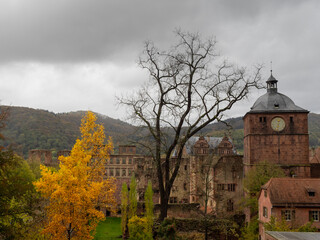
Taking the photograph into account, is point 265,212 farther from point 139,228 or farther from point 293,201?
point 139,228

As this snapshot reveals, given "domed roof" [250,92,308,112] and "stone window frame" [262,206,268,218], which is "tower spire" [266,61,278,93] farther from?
"stone window frame" [262,206,268,218]

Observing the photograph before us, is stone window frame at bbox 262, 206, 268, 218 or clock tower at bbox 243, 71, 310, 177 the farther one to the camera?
clock tower at bbox 243, 71, 310, 177

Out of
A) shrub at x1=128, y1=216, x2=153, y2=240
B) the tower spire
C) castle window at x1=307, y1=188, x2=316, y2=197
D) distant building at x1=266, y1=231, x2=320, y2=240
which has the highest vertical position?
the tower spire

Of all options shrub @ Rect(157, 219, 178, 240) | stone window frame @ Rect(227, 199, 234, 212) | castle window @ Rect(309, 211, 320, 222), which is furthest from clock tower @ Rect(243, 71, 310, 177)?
shrub @ Rect(157, 219, 178, 240)

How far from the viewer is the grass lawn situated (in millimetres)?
39859

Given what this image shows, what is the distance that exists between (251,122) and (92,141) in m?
23.0

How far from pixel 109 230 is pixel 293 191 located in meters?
26.0

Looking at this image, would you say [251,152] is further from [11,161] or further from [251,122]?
[11,161]

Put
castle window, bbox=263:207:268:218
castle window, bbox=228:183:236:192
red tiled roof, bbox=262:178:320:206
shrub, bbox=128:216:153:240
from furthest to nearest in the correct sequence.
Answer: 1. castle window, bbox=228:183:236:192
2. shrub, bbox=128:216:153:240
3. castle window, bbox=263:207:268:218
4. red tiled roof, bbox=262:178:320:206

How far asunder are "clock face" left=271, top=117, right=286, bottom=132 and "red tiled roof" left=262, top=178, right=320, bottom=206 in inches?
347

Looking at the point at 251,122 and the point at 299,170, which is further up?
the point at 251,122

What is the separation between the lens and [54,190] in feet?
53.1

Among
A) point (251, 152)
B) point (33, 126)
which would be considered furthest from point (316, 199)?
point (33, 126)

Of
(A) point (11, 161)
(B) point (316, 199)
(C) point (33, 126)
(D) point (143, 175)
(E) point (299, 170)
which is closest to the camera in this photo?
(A) point (11, 161)
